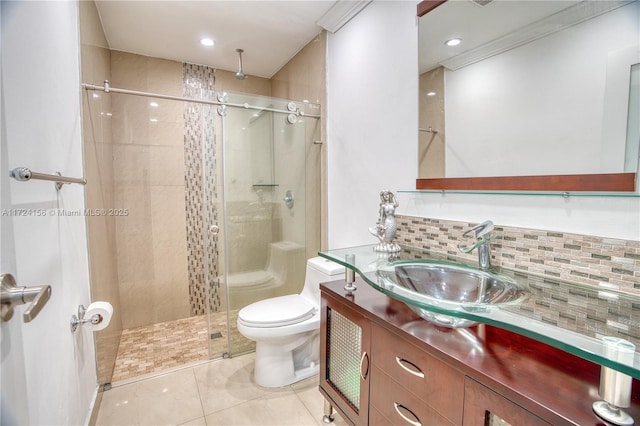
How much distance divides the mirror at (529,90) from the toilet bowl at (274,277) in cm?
137

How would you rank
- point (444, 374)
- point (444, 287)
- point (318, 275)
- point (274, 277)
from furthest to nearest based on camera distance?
point (274, 277)
point (318, 275)
point (444, 287)
point (444, 374)

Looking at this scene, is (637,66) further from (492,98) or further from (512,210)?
(512,210)

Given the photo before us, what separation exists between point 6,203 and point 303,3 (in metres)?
1.95

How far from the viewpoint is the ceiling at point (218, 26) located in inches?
76.3

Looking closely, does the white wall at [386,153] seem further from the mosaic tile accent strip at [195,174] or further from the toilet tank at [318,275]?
the mosaic tile accent strip at [195,174]

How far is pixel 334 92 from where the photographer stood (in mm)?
2211

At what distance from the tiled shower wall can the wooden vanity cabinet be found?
0.28 metres

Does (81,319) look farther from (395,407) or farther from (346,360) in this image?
(395,407)

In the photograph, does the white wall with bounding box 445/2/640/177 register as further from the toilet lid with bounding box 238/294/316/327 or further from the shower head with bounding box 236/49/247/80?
the shower head with bounding box 236/49/247/80

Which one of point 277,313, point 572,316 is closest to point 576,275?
point 572,316

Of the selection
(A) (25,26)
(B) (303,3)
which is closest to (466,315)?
(A) (25,26)

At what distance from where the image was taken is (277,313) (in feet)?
6.00

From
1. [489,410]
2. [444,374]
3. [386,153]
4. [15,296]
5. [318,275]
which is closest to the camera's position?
[15,296]

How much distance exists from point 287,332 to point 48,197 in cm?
132
